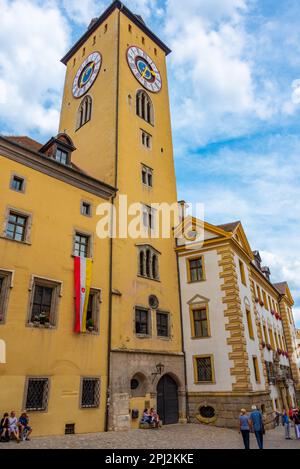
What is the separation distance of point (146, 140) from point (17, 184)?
47.1ft

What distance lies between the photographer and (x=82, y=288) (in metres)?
19.5

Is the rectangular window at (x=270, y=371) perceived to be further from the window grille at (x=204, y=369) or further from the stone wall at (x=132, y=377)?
the stone wall at (x=132, y=377)

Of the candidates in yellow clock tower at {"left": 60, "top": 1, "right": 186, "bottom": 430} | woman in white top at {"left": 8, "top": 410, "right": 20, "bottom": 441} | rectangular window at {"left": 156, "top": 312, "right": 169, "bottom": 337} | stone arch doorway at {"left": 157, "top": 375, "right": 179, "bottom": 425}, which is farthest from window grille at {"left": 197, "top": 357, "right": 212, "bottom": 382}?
woman in white top at {"left": 8, "top": 410, "right": 20, "bottom": 441}

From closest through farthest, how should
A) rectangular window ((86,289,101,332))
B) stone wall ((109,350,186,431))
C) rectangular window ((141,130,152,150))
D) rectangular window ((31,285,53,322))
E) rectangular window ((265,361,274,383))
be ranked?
1. rectangular window ((31,285,53,322))
2. stone wall ((109,350,186,431))
3. rectangular window ((86,289,101,332))
4. rectangular window ((265,361,274,383))
5. rectangular window ((141,130,152,150))

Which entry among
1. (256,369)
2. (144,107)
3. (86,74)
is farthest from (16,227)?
(86,74)

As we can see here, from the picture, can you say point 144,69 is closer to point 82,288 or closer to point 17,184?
point 17,184

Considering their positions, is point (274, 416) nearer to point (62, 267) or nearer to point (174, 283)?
point (174, 283)

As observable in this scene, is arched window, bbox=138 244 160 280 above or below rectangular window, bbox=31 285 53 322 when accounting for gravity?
above

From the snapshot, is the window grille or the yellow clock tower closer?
the yellow clock tower

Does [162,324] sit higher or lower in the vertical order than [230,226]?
lower

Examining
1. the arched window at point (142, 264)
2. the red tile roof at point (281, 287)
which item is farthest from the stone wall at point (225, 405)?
the red tile roof at point (281, 287)

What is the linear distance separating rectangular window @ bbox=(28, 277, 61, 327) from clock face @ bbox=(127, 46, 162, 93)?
2234 cm

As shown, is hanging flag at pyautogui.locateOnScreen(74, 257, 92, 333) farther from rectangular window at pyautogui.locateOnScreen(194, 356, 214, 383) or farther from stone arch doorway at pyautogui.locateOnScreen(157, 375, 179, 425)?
Result: rectangular window at pyautogui.locateOnScreen(194, 356, 214, 383)

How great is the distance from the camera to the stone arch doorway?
2277cm
